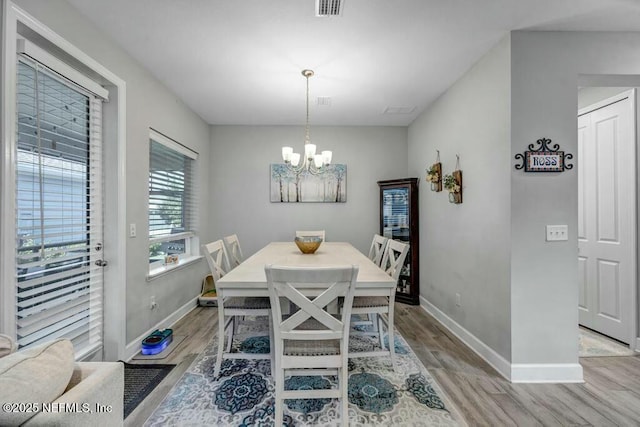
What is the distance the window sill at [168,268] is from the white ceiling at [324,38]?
197cm

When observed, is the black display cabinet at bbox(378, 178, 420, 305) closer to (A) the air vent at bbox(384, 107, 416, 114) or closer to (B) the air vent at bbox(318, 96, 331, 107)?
(A) the air vent at bbox(384, 107, 416, 114)

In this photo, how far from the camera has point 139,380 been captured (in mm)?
2080

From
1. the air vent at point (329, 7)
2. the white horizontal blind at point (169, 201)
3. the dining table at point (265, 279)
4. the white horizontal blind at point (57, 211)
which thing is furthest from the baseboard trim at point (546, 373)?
the white horizontal blind at point (169, 201)

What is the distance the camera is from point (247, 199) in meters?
4.39

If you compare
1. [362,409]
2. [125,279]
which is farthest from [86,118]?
[362,409]

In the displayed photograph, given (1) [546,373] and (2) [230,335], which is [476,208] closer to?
(1) [546,373]

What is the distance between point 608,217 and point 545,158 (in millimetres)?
1409

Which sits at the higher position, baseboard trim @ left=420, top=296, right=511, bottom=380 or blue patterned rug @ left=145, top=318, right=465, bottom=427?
baseboard trim @ left=420, top=296, right=511, bottom=380

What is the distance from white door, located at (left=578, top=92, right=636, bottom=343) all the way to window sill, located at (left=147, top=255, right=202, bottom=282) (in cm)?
443

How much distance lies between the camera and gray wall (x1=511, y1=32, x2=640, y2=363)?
2.11 metres

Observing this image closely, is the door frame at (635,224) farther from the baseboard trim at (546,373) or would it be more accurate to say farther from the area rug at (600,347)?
the baseboard trim at (546,373)

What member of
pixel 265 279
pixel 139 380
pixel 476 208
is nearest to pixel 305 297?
pixel 265 279

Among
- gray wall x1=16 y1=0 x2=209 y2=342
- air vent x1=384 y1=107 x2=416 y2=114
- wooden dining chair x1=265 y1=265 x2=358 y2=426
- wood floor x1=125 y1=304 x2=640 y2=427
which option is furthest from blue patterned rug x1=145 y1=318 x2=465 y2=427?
air vent x1=384 y1=107 x2=416 y2=114

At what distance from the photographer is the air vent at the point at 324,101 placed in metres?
3.37
